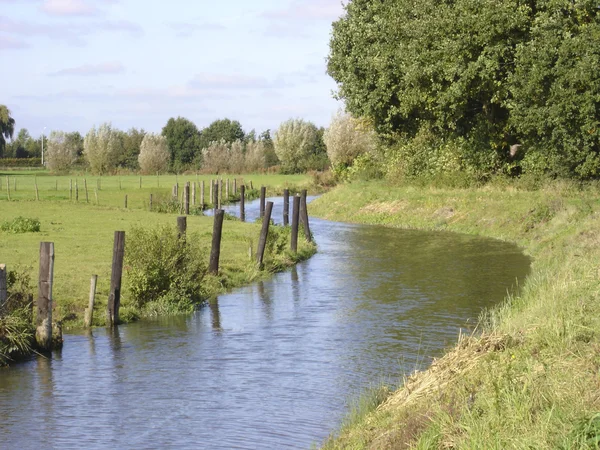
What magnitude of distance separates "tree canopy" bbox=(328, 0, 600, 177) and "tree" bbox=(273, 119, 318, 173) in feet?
240

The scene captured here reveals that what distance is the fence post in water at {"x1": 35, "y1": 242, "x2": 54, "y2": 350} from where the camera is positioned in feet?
49.1

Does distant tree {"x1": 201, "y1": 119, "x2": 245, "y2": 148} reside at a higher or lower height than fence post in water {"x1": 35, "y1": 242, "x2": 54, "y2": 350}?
higher

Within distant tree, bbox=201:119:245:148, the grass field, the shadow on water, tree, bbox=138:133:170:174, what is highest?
distant tree, bbox=201:119:245:148

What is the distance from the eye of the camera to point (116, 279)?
17156mm

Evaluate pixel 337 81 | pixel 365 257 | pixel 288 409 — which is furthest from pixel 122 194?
pixel 288 409

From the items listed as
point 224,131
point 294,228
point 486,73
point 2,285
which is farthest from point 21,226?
point 224,131

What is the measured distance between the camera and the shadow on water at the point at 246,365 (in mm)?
11414

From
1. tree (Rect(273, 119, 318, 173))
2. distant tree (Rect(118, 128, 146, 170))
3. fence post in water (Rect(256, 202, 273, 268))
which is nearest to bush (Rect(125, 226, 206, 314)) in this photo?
fence post in water (Rect(256, 202, 273, 268))

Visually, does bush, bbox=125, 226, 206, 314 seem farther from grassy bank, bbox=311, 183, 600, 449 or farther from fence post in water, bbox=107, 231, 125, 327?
grassy bank, bbox=311, 183, 600, 449

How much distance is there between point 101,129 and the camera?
13338cm

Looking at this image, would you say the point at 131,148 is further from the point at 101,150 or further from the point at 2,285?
the point at 2,285

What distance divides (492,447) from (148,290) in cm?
1295

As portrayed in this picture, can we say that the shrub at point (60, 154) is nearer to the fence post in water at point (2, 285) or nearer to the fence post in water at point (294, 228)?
the fence post in water at point (294, 228)

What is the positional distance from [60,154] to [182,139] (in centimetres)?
2838
